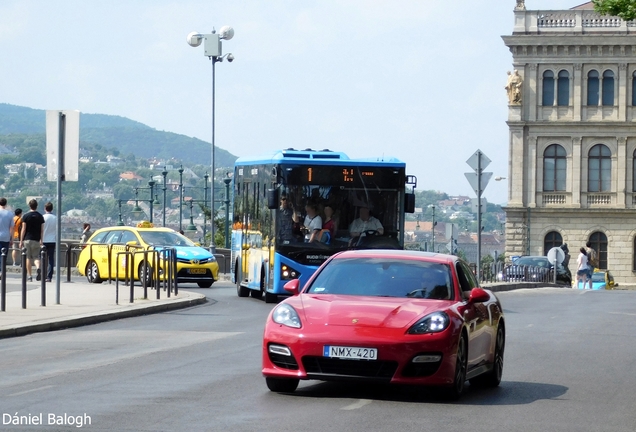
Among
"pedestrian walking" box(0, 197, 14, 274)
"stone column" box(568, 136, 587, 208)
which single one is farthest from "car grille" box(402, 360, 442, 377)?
"stone column" box(568, 136, 587, 208)

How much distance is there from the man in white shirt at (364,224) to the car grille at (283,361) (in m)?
15.1

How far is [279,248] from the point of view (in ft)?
87.9

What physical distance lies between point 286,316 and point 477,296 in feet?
5.92

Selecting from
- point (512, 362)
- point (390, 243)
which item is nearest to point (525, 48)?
point (390, 243)

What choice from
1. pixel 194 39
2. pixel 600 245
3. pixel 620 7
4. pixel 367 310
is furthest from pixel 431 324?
pixel 600 245

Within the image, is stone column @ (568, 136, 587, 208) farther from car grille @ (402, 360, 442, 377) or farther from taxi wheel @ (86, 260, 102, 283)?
car grille @ (402, 360, 442, 377)

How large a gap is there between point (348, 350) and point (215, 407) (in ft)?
4.09

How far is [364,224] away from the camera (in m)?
26.9

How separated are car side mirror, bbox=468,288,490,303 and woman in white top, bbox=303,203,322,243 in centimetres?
1428

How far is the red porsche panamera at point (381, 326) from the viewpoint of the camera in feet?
36.9

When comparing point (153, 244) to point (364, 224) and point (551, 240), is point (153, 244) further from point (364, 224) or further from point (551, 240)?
point (551, 240)

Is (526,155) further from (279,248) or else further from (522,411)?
(522,411)

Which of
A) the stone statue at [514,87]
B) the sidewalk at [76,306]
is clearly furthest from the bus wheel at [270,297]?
the stone statue at [514,87]

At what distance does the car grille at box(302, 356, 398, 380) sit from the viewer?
11.3 metres
